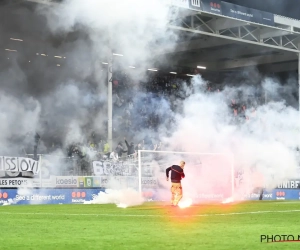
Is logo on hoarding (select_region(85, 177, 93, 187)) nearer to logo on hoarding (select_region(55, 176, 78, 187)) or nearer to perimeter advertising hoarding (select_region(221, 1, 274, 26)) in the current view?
logo on hoarding (select_region(55, 176, 78, 187))

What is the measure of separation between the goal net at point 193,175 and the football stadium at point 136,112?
0.19 ft

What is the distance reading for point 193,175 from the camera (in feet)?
106

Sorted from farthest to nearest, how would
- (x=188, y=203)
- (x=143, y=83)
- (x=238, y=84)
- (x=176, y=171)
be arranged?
(x=238, y=84) → (x=143, y=83) → (x=188, y=203) → (x=176, y=171)

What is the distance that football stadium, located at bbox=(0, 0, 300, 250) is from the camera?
2797 centimetres

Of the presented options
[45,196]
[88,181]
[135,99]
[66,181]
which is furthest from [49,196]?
[135,99]

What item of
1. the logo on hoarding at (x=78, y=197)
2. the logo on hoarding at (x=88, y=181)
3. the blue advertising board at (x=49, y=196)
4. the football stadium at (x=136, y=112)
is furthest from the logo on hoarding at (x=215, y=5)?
the logo on hoarding at (x=78, y=197)

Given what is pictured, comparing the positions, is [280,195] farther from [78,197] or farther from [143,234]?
[143,234]

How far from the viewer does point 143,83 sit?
37031 millimetres

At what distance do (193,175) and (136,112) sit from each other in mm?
5409

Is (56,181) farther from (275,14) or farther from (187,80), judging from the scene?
(275,14)

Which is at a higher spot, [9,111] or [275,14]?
A: [275,14]

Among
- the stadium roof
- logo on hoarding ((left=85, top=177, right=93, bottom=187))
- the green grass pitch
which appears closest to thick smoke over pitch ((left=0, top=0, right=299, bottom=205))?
the stadium roof

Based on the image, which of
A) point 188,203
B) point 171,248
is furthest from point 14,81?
point 171,248

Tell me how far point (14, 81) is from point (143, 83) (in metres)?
7.30
